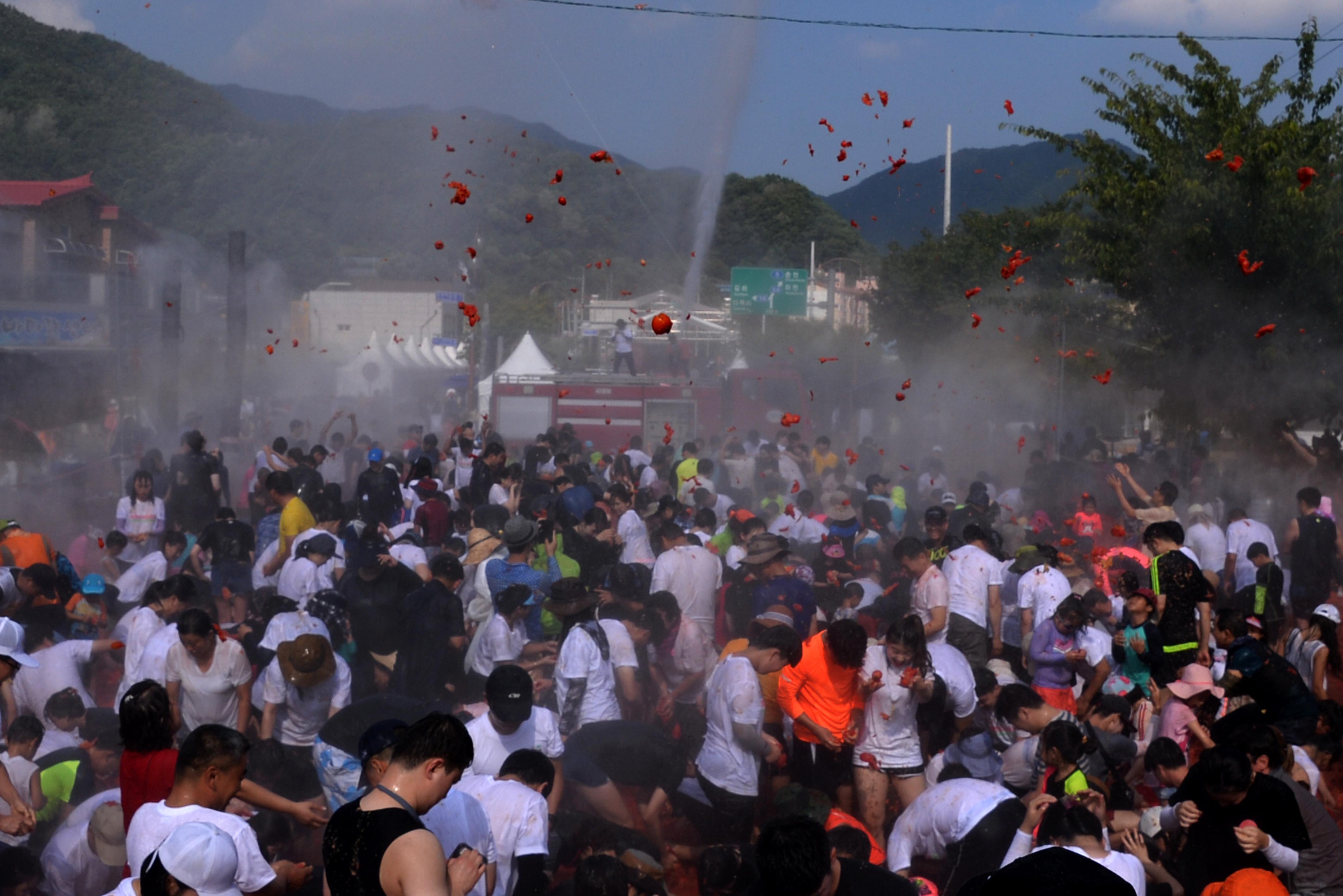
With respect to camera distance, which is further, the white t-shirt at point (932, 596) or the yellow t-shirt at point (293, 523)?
the yellow t-shirt at point (293, 523)

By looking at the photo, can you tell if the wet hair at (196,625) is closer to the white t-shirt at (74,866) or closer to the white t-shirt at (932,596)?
the white t-shirt at (74,866)

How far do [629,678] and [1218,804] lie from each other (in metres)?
2.84

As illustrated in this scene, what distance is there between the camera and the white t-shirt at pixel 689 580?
23.9 ft

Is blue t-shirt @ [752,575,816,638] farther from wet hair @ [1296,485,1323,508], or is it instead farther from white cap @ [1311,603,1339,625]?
wet hair @ [1296,485,1323,508]

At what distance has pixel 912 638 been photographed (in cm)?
538

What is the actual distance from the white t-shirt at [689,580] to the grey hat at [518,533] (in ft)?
3.11

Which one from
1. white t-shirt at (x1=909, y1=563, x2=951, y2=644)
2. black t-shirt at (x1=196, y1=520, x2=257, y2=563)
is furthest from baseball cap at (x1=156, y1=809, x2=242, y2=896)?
black t-shirt at (x1=196, y1=520, x2=257, y2=563)

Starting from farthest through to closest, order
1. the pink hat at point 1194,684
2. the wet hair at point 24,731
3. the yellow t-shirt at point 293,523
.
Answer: the yellow t-shirt at point 293,523 < the pink hat at point 1194,684 < the wet hair at point 24,731

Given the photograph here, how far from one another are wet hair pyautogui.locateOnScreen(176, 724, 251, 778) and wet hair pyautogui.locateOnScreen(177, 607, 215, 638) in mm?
1957

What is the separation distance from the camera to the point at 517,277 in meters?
76.4

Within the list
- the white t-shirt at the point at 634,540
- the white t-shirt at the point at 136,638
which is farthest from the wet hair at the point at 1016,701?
the white t-shirt at the point at 136,638

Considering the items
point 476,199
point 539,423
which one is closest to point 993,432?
point 539,423

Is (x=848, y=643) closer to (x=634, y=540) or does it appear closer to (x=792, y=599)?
(x=792, y=599)

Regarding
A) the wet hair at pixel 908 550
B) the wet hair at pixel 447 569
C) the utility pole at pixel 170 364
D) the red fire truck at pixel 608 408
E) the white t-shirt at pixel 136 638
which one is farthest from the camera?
the red fire truck at pixel 608 408
